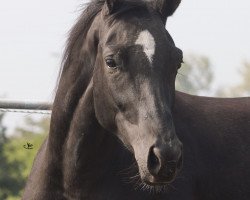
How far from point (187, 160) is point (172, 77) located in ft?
3.24

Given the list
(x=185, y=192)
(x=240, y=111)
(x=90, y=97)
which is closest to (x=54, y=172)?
(x=90, y=97)

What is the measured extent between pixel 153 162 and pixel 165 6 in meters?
1.23

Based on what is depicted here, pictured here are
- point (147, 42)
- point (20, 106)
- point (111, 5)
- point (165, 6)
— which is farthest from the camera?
point (20, 106)

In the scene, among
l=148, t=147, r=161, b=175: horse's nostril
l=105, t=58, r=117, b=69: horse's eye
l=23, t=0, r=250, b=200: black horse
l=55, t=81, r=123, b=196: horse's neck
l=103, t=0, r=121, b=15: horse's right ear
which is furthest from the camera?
l=55, t=81, r=123, b=196: horse's neck

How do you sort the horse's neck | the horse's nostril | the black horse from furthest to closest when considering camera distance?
the horse's neck → the black horse → the horse's nostril

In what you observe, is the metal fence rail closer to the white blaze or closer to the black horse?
the black horse

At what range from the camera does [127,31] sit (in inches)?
178

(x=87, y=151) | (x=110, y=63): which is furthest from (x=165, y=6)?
(x=87, y=151)

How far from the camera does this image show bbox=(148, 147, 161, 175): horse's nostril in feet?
13.5

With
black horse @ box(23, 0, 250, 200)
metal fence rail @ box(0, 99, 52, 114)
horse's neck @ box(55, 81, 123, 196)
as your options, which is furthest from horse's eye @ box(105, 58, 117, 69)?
metal fence rail @ box(0, 99, 52, 114)

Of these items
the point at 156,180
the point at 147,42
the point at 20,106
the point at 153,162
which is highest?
the point at 147,42

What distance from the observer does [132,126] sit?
4.47 metres

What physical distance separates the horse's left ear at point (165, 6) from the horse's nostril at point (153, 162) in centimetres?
111

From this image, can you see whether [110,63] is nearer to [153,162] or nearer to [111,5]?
[111,5]
